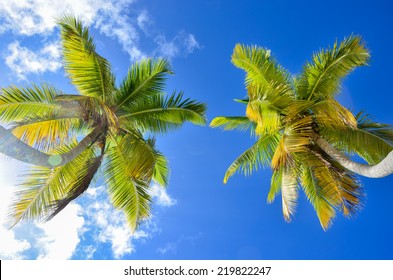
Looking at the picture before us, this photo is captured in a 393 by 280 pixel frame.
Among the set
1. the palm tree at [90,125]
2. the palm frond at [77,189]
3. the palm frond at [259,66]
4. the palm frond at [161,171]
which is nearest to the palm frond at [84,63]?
the palm tree at [90,125]

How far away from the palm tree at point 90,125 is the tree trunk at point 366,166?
155 inches

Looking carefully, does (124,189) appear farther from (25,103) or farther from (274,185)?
(274,185)

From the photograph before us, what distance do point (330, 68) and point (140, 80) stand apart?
5682mm

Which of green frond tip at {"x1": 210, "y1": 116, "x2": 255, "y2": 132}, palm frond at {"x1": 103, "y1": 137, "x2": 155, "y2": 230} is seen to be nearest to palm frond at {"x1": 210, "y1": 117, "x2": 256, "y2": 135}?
green frond tip at {"x1": 210, "y1": 116, "x2": 255, "y2": 132}

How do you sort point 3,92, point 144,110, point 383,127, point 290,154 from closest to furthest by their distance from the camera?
1. point 3,92
2. point 290,154
3. point 383,127
4. point 144,110

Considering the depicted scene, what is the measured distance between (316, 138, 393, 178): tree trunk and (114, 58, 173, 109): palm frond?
17.0 feet

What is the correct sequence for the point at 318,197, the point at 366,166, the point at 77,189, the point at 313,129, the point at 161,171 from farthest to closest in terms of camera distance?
the point at 161,171 < the point at 318,197 < the point at 313,129 < the point at 77,189 < the point at 366,166

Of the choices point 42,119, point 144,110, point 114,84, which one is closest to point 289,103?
point 144,110

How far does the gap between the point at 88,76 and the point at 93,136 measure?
5.76 feet

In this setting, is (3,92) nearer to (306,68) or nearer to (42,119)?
(42,119)

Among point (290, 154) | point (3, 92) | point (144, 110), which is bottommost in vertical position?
point (290, 154)

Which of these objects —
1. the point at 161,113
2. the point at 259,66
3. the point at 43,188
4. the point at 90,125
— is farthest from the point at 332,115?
the point at 43,188

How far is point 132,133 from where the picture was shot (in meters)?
11.5

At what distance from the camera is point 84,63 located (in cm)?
1066
